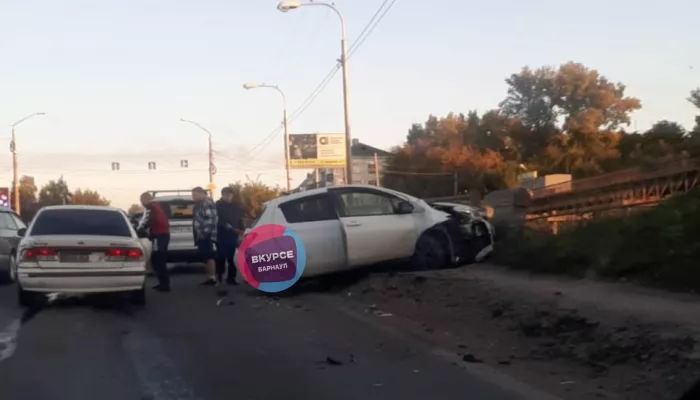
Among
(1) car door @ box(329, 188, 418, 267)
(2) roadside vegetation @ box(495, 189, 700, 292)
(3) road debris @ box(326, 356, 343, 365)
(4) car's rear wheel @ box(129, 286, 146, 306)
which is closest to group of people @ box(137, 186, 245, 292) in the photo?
(4) car's rear wheel @ box(129, 286, 146, 306)

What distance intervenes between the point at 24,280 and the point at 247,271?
12.3 feet

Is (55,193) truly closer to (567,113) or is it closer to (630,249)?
(567,113)

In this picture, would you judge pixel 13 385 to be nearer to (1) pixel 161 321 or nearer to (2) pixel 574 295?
(1) pixel 161 321

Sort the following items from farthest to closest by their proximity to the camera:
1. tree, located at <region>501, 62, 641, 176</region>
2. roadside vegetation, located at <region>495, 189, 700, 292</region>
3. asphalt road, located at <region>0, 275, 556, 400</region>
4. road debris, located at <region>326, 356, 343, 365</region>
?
tree, located at <region>501, 62, 641, 176</region>, roadside vegetation, located at <region>495, 189, 700, 292</region>, road debris, located at <region>326, 356, 343, 365</region>, asphalt road, located at <region>0, 275, 556, 400</region>

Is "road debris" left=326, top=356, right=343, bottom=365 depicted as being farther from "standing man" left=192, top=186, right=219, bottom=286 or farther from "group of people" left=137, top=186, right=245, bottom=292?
"standing man" left=192, top=186, right=219, bottom=286

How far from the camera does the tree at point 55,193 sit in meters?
93.3

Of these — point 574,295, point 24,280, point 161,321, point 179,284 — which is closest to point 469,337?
point 574,295

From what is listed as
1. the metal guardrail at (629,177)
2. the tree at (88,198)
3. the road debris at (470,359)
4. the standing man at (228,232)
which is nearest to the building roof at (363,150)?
the tree at (88,198)

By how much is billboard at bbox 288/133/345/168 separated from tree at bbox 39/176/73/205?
39406mm

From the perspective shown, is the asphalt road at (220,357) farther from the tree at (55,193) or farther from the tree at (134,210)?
the tree at (55,193)

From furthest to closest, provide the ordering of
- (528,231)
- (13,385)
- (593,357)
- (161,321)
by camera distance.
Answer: (528,231) → (161,321) → (593,357) → (13,385)

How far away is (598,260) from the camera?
12.5 metres

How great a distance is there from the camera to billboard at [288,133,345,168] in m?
61.1

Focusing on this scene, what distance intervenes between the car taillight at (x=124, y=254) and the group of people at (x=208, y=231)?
253cm
